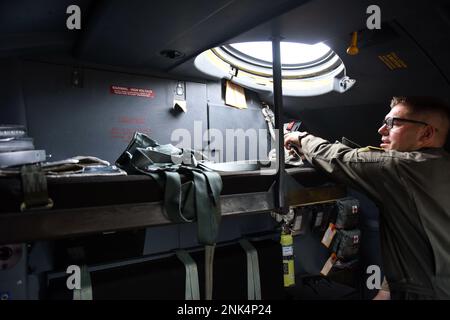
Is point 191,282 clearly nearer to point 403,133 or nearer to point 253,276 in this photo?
point 253,276

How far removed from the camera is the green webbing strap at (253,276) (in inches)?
69.1

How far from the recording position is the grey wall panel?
161 centimetres

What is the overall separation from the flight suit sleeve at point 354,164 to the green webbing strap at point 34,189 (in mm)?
1190

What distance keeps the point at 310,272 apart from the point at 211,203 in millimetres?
1977

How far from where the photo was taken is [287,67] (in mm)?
2424

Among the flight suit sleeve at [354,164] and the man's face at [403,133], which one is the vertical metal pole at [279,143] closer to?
the flight suit sleeve at [354,164]

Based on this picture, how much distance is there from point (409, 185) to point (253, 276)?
3.14 ft

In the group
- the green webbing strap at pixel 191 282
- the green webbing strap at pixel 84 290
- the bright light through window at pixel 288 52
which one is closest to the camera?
the green webbing strap at pixel 84 290

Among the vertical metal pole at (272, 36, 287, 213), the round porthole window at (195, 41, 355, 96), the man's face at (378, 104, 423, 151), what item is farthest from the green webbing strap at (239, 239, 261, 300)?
the round porthole window at (195, 41, 355, 96)

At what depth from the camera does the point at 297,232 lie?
2629 mm

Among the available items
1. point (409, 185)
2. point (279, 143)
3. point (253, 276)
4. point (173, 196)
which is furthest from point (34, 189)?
point (409, 185)

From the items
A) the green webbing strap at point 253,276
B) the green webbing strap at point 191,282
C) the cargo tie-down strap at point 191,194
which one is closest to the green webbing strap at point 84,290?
the green webbing strap at point 191,282

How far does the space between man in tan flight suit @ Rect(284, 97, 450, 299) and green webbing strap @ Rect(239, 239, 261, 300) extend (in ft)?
2.16
